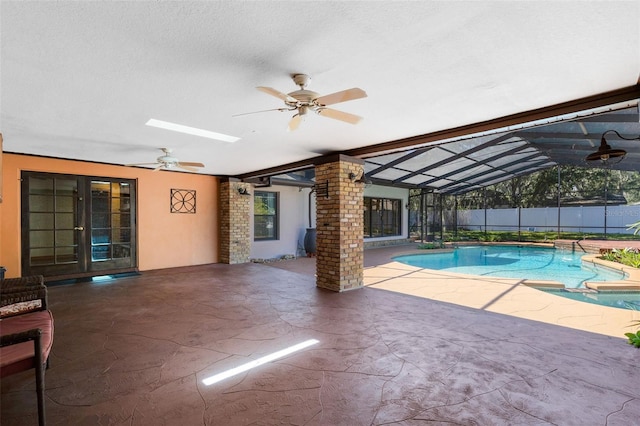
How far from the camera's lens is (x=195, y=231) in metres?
7.98

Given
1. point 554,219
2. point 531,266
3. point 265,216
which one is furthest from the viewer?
point 554,219

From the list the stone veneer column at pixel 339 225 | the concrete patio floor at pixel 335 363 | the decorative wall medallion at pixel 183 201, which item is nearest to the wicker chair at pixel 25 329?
the concrete patio floor at pixel 335 363

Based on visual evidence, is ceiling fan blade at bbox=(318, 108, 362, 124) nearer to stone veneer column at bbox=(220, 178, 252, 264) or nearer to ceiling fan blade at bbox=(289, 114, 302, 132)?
ceiling fan blade at bbox=(289, 114, 302, 132)

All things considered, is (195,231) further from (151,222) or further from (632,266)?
(632,266)

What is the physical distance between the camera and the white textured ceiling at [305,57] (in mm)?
1717

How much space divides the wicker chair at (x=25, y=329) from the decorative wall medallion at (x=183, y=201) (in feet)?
15.0

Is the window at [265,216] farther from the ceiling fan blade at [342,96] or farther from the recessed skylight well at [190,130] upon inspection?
the ceiling fan blade at [342,96]

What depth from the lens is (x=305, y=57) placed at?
7.14ft

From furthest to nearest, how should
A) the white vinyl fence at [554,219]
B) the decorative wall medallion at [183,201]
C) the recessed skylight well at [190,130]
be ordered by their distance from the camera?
the white vinyl fence at [554,219]
the decorative wall medallion at [183,201]
the recessed skylight well at [190,130]

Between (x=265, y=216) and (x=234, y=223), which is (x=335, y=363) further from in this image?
(x=265, y=216)

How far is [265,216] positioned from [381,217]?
17.4 ft

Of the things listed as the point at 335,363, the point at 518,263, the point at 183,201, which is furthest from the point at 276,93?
the point at 518,263

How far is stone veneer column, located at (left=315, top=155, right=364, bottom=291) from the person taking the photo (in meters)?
5.22

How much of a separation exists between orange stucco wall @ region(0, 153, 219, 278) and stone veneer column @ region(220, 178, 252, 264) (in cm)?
28
